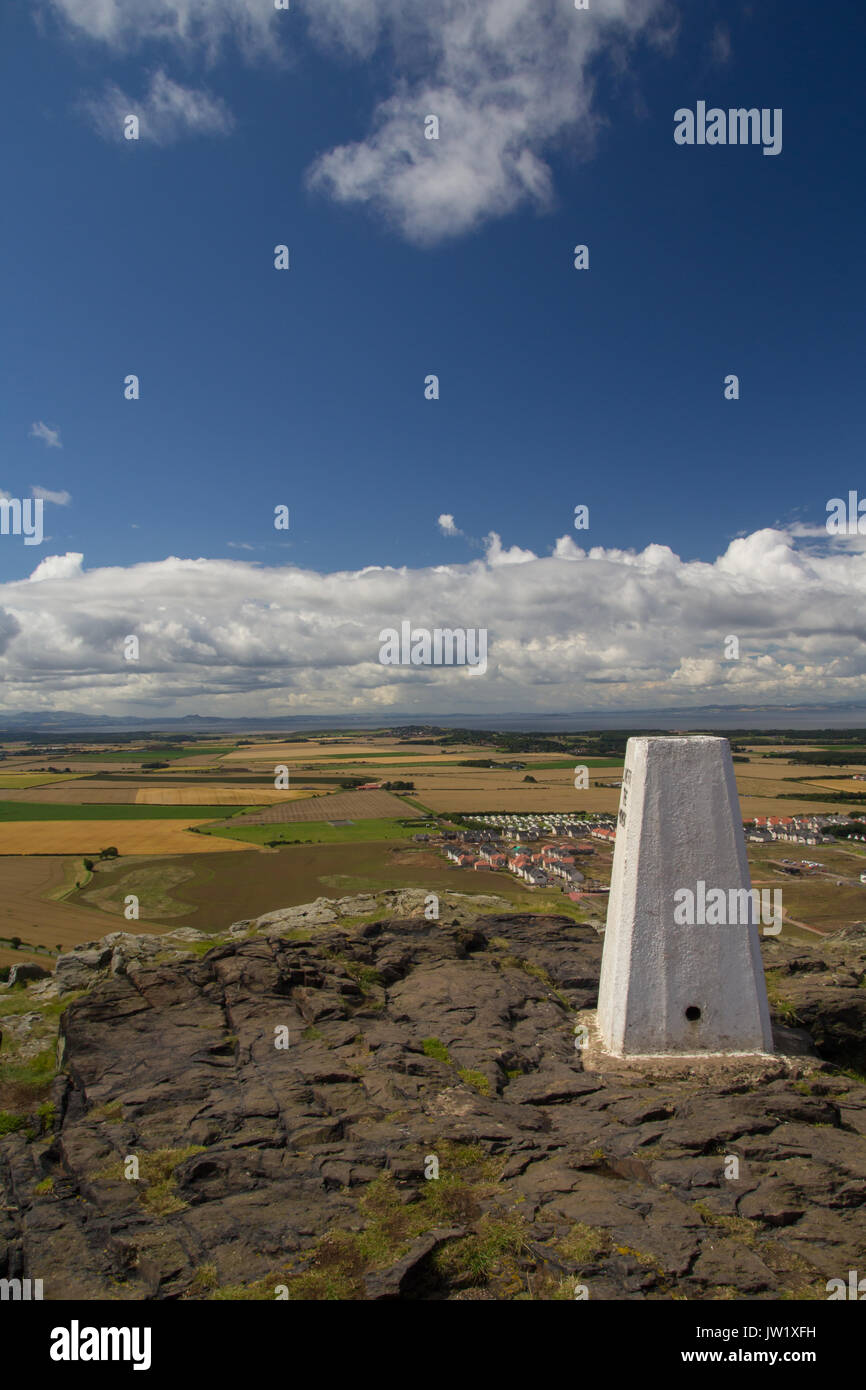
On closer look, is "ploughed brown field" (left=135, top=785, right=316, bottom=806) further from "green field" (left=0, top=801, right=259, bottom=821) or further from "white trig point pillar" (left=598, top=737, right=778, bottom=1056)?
"white trig point pillar" (left=598, top=737, right=778, bottom=1056)

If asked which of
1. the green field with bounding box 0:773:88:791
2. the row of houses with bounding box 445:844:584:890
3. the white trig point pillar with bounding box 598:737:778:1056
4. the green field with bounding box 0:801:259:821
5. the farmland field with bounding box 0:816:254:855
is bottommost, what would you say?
the row of houses with bounding box 445:844:584:890

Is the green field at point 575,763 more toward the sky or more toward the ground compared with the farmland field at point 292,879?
more toward the sky

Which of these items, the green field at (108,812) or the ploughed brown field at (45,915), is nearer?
the ploughed brown field at (45,915)

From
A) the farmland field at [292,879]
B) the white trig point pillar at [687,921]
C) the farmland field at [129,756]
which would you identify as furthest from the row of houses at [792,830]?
the farmland field at [129,756]

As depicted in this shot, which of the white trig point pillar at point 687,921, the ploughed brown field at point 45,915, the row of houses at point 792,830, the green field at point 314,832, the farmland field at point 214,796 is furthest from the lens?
the farmland field at point 214,796

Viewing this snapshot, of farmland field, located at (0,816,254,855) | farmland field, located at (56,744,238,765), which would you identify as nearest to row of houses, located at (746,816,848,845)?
farmland field, located at (0,816,254,855)

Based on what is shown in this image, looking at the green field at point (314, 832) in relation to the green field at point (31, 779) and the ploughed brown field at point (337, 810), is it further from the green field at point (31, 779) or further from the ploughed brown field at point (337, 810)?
the green field at point (31, 779)

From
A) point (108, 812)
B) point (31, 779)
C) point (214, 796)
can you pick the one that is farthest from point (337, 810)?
point (31, 779)
